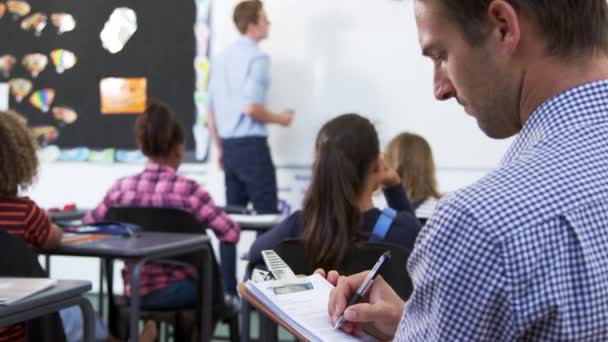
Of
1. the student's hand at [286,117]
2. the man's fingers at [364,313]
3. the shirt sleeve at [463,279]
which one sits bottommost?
the man's fingers at [364,313]

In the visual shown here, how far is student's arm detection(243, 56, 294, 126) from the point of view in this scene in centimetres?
455

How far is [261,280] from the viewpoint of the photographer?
1265 millimetres

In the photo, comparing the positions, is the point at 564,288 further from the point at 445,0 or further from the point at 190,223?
the point at 190,223

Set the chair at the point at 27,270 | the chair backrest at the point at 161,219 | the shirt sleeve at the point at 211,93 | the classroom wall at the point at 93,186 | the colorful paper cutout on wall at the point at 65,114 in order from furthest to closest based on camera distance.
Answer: the colorful paper cutout on wall at the point at 65,114, the classroom wall at the point at 93,186, the shirt sleeve at the point at 211,93, the chair backrest at the point at 161,219, the chair at the point at 27,270

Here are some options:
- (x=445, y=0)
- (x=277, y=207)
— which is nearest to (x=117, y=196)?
(x=277, y=207)

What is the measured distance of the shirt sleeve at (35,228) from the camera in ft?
7.72

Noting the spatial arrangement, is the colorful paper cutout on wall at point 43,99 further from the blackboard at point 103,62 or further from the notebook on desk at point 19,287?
the notebook on desk at point 19,287

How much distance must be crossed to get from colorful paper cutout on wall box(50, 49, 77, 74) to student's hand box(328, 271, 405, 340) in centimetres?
479

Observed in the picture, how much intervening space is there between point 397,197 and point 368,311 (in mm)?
1739

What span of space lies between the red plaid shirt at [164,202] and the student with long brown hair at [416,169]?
2.67 ft

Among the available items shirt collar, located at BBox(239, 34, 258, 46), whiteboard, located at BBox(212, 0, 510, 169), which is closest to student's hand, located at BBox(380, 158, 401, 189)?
whiteboard, located at BBox(212, 0, 510, 169)

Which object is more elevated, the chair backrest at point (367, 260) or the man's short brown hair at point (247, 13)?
the man's short brown hair at point (247, 13)

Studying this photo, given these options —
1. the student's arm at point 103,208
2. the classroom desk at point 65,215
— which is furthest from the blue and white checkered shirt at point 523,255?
the classroom desk at point 65,215

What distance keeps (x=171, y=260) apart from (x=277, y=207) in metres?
1.88
